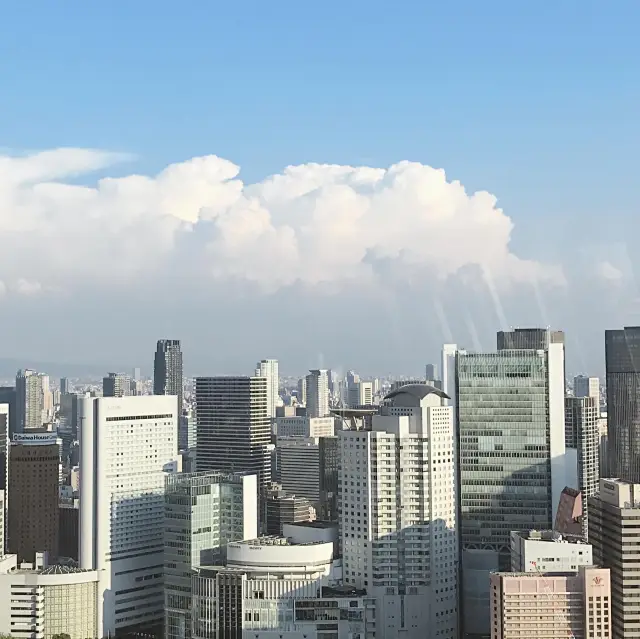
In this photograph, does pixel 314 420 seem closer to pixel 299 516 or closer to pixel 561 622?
pixel 299 516

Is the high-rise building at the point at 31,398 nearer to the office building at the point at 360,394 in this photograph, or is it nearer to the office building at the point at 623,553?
the office building at the point at 360,394

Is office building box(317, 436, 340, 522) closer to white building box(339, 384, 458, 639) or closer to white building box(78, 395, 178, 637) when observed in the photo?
white building box(78, 395, 178, 637)

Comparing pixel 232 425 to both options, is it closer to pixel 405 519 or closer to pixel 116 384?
pixel 116 384

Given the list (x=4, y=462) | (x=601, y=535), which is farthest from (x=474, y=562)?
(x=4, y=462)

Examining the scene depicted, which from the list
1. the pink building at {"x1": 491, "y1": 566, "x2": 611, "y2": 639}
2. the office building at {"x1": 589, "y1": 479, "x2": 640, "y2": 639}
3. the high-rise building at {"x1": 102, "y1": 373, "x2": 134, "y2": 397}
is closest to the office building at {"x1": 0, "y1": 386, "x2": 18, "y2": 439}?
the high-rise building at {"x1": 102, "y1": 373, "x2": 134, "y2": 397}

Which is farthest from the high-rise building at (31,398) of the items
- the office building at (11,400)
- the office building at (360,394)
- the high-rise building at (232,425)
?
the office building at (360,394)

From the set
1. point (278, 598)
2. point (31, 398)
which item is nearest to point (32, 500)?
point (278, 598)
